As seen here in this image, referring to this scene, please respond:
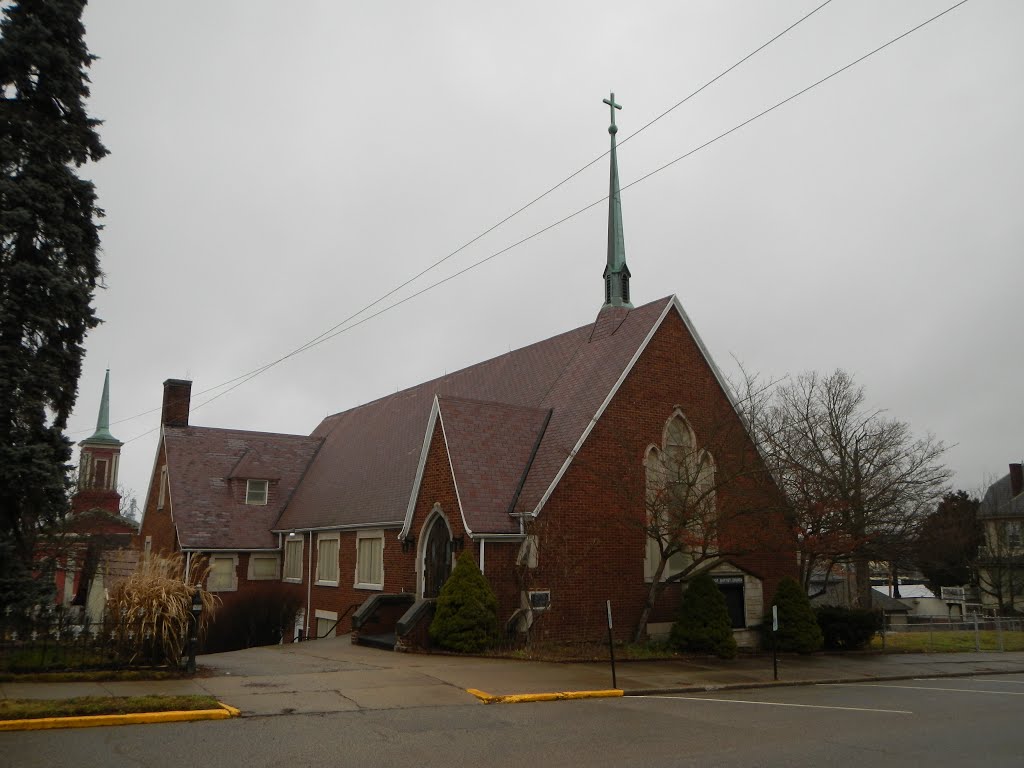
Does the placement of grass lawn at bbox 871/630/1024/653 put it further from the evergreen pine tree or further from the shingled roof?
the evergreen pine tree

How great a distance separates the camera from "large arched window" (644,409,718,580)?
2016 cm

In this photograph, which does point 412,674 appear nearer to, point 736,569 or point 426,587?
point 426,587

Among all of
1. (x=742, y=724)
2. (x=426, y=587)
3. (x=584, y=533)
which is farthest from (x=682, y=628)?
(x=742, y=724)

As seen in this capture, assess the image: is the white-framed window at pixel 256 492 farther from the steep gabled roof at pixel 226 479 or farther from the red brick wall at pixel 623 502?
the red brick wall at pixel 623 502

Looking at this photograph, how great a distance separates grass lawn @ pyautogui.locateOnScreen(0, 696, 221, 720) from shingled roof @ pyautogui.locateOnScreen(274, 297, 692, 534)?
915 centimetres

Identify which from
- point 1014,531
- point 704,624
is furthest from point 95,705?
point 1014,531

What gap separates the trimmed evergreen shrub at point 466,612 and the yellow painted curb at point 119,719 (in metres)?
7.80

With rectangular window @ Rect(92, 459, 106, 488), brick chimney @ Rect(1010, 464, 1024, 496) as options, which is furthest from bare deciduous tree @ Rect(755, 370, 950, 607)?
rectangular window @ Rect(92, 459, 106, 488)

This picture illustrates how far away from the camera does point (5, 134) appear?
50.6ft

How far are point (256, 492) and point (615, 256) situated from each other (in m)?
17.5

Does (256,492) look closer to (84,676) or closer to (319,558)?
(319,558)

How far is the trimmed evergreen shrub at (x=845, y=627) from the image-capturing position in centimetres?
2438

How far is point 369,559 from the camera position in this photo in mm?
26469

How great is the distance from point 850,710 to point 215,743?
366 inches
